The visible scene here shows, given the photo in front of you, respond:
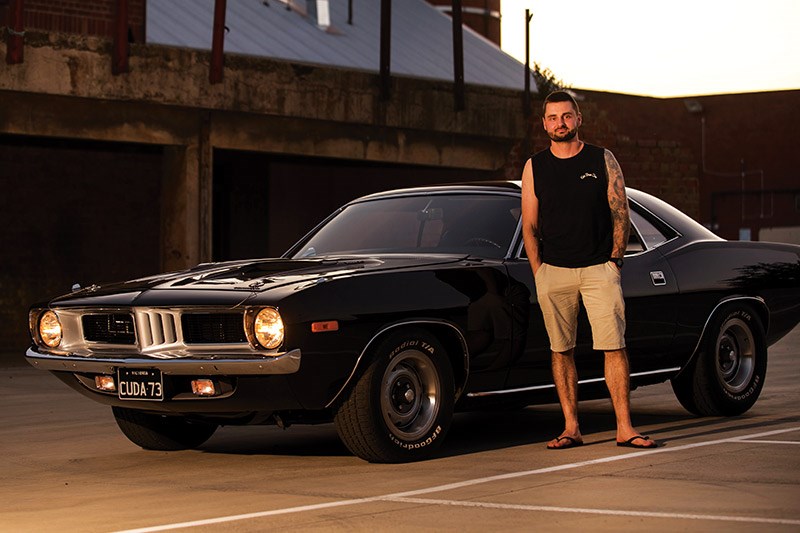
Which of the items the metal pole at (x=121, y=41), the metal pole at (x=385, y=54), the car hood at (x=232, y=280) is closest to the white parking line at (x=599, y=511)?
the car hood at (x=232, y=280)

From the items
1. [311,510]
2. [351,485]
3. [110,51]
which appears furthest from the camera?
[110,51]

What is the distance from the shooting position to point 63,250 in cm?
2409

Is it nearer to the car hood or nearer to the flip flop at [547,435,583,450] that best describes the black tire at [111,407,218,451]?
the car hood

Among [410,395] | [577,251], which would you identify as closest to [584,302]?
[577,251]

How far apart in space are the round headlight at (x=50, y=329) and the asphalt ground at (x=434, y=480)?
65cm

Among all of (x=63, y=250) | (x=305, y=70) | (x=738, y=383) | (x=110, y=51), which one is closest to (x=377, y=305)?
(x=738, y=383)

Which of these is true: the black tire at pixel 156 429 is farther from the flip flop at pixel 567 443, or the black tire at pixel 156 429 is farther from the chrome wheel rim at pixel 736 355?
the chrome wheel rim at pixel 736 355

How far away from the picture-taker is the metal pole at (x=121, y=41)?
60.4 ft

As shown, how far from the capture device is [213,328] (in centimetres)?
782

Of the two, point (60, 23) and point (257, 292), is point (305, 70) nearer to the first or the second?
point (60, 23)

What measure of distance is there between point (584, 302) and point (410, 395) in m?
1.10

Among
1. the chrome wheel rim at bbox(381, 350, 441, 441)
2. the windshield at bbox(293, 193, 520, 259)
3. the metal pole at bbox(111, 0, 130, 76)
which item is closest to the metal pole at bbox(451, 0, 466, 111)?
the metal pole at bbox(111, 0, 130, 76)

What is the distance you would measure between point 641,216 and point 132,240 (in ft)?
53.4

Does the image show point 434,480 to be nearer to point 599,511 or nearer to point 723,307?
point 599,511
